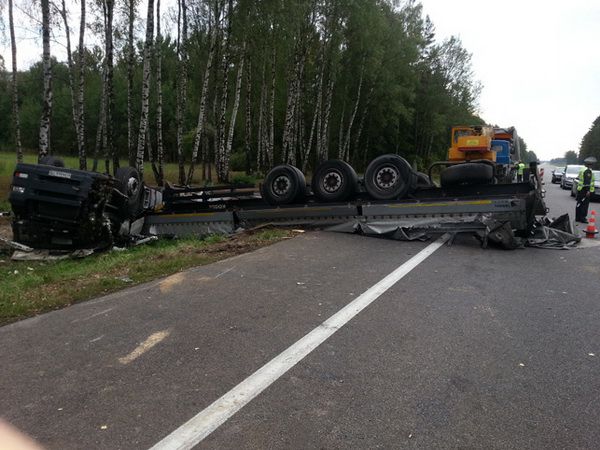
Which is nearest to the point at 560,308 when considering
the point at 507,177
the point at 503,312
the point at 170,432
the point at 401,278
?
the point at 503,312

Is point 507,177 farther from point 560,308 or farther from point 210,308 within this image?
point 210,308

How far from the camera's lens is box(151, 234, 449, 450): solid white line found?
2451 millimetres

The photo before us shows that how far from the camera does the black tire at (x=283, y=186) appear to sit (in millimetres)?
9375

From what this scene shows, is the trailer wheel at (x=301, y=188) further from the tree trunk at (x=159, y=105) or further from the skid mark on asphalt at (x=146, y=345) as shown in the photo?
the tree trunk at (x=159, y=105)

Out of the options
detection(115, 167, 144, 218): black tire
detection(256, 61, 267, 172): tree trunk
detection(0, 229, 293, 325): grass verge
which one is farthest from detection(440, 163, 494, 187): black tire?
detection(256, 61, 267, 172): tree trunk

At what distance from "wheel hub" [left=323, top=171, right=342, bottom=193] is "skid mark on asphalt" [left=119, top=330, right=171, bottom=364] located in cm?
572

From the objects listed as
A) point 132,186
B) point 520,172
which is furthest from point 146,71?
point 520,172

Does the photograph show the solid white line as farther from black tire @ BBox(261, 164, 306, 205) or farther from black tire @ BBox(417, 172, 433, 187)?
black tire @ BBox(417, 172, 433, 187)

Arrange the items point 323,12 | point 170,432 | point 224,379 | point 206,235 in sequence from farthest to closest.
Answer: point 323,12
point 206,235
point 224,379
point 170,432

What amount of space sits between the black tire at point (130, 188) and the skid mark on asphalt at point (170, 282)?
3.69 m

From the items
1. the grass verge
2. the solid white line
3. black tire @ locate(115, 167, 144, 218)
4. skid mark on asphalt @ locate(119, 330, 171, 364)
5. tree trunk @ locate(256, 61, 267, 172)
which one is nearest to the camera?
the solid white line

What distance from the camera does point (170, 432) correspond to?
2.49 meters

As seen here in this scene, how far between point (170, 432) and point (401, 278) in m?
3.70

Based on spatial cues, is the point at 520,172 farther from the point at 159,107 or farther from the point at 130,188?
the point at 130,188
